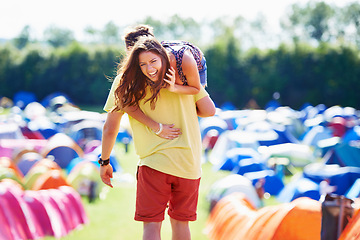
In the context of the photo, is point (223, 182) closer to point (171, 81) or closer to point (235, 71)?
point (171, 81)

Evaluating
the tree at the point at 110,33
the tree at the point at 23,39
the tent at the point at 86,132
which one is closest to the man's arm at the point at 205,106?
the tent at the point at 86,132

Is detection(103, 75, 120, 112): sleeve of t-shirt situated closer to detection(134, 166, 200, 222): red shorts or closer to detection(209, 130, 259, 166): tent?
detection(134, 166, 200, 222): red shorts

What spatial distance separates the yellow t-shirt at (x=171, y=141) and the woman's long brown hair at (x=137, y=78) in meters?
0.06

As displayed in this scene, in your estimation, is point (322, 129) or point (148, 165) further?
point (322, 129)

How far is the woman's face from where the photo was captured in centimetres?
197

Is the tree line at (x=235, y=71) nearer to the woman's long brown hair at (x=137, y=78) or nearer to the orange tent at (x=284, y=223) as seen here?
the orange tent at (x=284, y=223)

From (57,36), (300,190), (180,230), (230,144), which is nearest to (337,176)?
(300,190)

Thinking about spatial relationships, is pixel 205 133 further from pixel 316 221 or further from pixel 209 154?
pixel 316 221

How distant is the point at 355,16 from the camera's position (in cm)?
5288

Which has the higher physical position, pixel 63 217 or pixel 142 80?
pixel 142 80

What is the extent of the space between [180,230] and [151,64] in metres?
0.85

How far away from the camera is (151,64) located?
197 cm

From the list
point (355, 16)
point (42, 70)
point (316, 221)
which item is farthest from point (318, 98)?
point (355, 16)

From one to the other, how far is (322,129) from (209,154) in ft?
11.2
